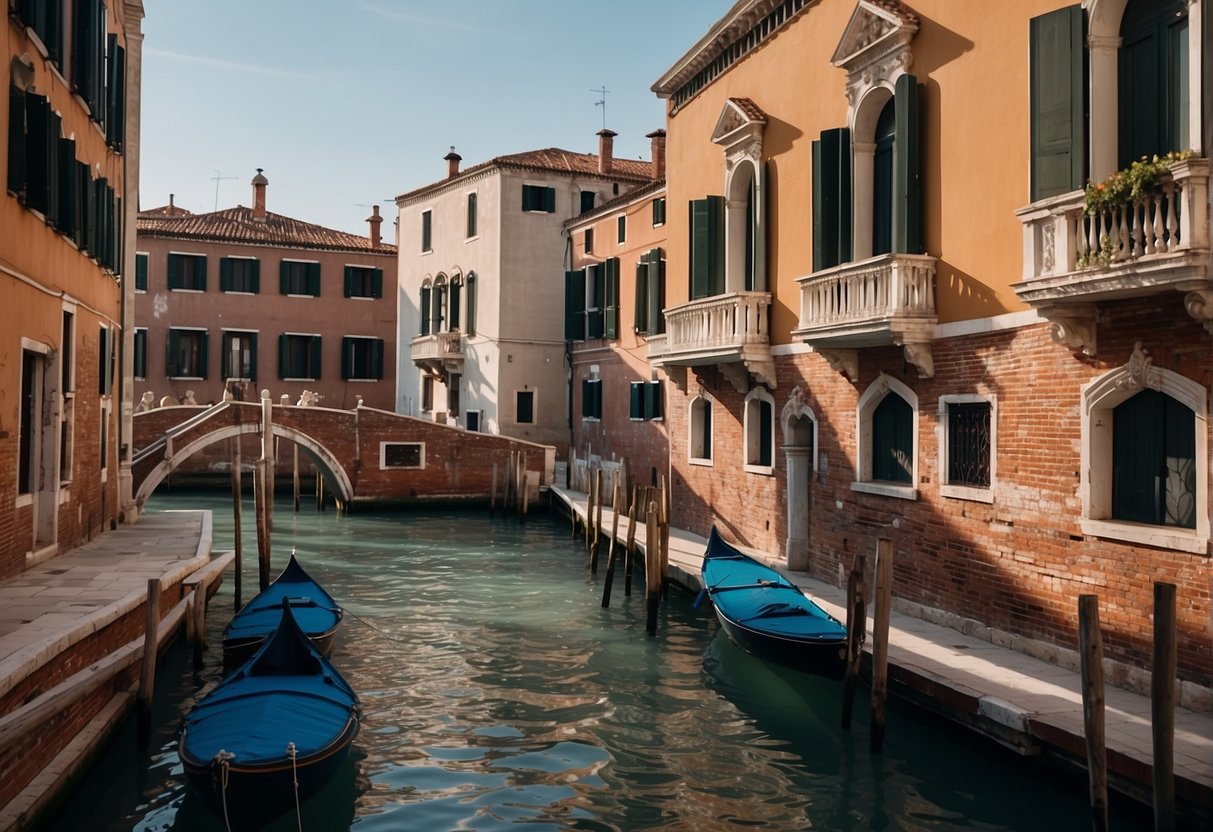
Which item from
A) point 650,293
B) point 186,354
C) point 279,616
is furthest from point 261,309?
point 279,616

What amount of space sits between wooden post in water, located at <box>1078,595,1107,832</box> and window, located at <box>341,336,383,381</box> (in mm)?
25727

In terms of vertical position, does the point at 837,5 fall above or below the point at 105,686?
above

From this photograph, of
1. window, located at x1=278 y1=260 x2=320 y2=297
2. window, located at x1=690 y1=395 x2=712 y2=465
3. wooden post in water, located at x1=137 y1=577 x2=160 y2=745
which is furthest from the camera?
window, located at x1=278 y1=260 x2=320 y2=297

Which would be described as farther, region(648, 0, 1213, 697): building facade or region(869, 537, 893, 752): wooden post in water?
region(869, 537, 893, 752): wooden post in water

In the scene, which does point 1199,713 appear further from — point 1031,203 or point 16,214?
point 16,214

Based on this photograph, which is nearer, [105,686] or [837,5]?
[105,686]

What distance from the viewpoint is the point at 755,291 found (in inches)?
480

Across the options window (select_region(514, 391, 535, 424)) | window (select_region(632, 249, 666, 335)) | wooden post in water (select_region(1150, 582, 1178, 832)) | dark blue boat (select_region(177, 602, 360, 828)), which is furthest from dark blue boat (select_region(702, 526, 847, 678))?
window (select_region(514, 391, 535, 424))

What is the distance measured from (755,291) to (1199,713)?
6848mm

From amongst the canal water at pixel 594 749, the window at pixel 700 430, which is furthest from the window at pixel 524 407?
the canal water at pixel 594 749

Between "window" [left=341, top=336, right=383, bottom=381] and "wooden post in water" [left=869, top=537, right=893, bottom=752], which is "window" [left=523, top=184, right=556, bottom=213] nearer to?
"window" [left=341, top=336, right=383, bottom=381]

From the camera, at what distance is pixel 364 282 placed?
29.8 metres

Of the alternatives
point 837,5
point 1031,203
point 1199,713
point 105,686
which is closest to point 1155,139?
point 1031,203

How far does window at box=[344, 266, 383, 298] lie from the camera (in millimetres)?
29453
